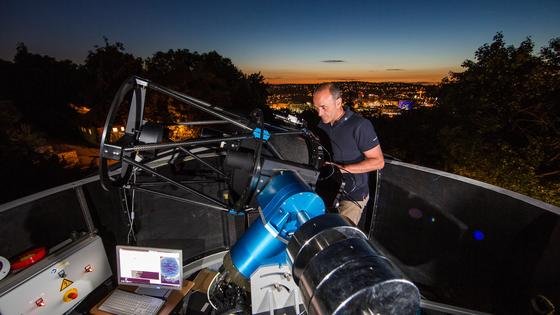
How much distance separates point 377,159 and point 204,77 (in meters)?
21.2

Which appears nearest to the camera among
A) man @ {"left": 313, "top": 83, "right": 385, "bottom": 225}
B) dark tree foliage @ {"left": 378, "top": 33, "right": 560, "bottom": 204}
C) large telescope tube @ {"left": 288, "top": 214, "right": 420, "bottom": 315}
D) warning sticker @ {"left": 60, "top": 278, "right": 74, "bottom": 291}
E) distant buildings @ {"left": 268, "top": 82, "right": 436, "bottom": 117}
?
large telescope tube @ {"left": 288, "top": 214, "right": 420, "bottom": 315}

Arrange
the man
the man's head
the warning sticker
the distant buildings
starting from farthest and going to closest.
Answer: the distant buildings
the man's head
the man
the warning sticker

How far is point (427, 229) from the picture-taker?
139 inches

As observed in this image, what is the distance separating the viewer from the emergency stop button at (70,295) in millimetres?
2344

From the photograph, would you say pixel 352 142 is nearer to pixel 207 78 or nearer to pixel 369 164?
pixel 369 164

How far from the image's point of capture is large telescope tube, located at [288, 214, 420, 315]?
25.9 inches

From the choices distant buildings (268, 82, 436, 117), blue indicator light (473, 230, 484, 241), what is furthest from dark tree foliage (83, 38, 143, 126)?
blue indicator light (473, 230, 484, 241)

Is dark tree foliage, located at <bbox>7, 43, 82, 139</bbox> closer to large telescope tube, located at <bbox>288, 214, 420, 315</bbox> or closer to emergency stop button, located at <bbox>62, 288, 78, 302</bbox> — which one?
emergency stop button, located at <bbox>62, 288, 78, 302</bbox>

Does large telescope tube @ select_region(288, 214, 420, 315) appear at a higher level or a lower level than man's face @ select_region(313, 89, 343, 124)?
lower

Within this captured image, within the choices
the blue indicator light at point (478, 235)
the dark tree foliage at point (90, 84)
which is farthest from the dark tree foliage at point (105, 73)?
the blue indicator light at point (478, 235)

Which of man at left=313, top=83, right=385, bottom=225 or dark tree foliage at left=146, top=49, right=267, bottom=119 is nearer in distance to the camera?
man at left=313, top=83, right=385, bottom=225

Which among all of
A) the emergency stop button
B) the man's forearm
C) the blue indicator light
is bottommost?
the emergency stop button

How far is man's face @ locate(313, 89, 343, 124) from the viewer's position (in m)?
2.98

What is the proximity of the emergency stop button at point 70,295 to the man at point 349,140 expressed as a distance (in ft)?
7.80
